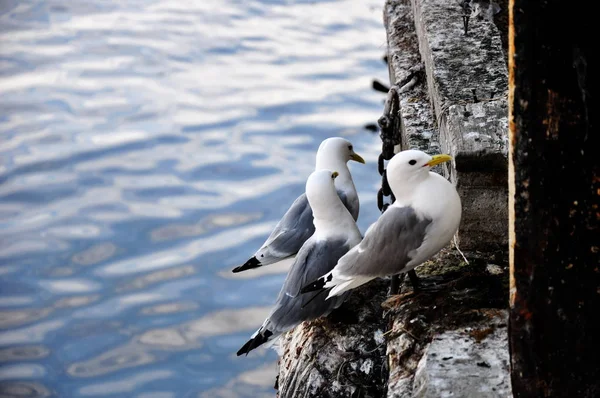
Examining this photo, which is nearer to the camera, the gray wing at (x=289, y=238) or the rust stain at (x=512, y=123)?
the rust stain at (x=512, y=123)

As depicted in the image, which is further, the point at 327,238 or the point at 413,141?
the point at 413,141

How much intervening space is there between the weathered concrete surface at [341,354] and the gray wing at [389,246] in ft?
0.95

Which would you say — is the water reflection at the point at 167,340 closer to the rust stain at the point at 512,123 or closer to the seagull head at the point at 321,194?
the seagull head at the point at 321,194

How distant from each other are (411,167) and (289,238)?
97 centimetres

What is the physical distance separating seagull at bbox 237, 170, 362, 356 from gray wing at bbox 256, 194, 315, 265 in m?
0.35

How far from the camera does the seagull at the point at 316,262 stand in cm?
341

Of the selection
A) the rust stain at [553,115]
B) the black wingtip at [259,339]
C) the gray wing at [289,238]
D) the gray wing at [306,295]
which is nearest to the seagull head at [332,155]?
the gray wing at [289,238]

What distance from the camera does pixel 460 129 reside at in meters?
3.30

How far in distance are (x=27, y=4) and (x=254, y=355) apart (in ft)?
21.8

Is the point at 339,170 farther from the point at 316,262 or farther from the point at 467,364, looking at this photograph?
the point at 467,364

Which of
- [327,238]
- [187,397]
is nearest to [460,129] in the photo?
[327,238]

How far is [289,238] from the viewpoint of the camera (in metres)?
3.97

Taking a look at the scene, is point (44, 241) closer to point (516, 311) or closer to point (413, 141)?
point (413, 141)

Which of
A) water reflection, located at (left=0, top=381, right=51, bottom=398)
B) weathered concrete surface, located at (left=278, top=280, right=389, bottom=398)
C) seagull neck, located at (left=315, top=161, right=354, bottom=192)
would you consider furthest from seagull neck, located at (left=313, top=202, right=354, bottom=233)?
water reflection, located at (left=0, top=381, right=51, bottom=398)
